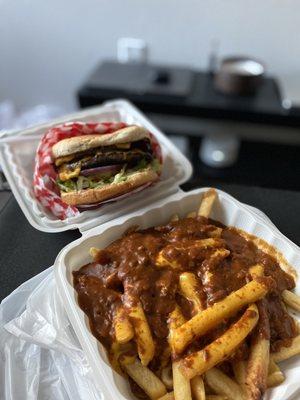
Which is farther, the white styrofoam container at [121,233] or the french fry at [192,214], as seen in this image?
the french fry at [192,214]

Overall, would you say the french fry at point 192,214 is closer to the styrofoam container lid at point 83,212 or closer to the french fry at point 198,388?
the styrofoam container lid at point 83,212


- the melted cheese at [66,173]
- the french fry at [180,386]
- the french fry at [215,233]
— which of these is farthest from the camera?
the melted cheese at [66,173]

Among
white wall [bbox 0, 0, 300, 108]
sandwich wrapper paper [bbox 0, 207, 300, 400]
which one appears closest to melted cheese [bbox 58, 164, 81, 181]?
sandwich wrapper paper [bbox 0, 207, 300, 400]

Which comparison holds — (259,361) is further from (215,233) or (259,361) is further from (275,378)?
(215,233)

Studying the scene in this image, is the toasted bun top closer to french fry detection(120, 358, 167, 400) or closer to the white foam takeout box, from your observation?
the white foam takeout box

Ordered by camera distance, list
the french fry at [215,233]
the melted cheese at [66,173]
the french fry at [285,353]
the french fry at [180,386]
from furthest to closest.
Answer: the melted cheese at [66,173]
the french fry at [215,233]
the french fry at [285,353]
the french fry at [180,386]

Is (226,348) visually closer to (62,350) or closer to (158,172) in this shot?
(62,350)

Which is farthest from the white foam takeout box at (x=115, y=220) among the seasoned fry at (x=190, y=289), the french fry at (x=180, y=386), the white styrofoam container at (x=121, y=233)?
the seasoned fry at (x=190, y=289)

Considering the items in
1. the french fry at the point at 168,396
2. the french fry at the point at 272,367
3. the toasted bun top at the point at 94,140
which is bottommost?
the french fry at the point at 272,367
